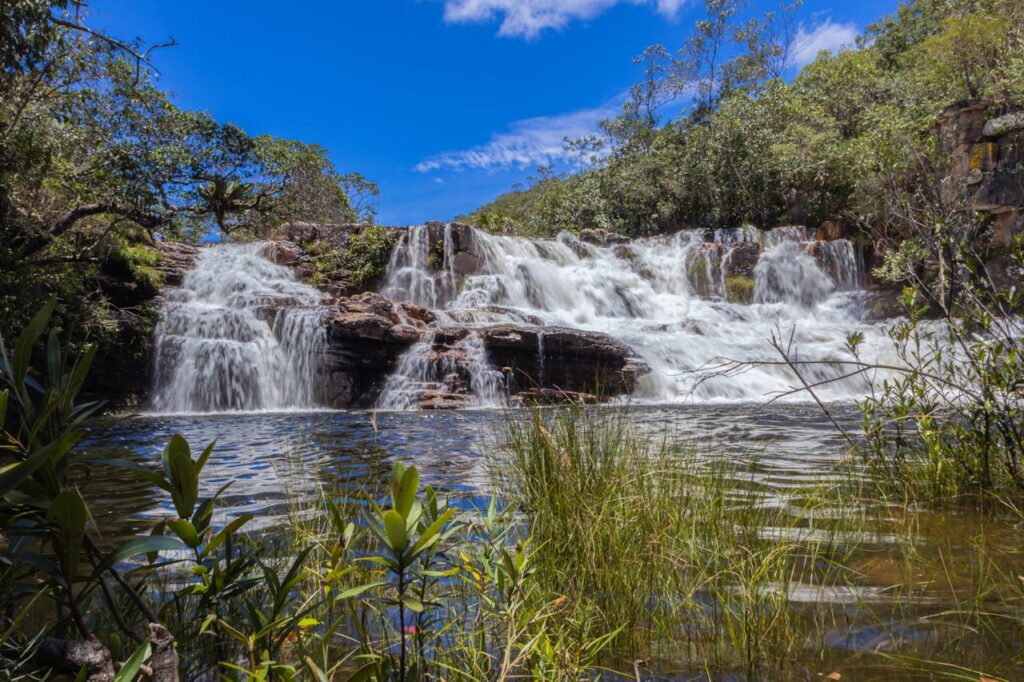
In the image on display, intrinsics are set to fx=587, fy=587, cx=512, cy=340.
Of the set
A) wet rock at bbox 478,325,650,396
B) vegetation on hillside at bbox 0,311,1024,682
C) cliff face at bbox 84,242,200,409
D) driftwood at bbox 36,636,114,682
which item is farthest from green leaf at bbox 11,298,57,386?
cliff face at bbox 84,242,200,409

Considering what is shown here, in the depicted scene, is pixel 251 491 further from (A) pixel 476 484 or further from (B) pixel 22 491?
(B) pixel 22 491

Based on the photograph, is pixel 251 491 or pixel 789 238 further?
pixel 789 238

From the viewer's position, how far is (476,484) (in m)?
4.68

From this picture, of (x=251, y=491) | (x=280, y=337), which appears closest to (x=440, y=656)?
(x=251, y=491)

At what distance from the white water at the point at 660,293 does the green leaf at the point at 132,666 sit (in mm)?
12206

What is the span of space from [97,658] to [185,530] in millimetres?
238

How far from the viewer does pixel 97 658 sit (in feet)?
3.37

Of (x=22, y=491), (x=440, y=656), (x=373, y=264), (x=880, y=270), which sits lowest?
(x=440, y=656)

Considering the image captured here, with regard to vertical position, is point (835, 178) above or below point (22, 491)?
above

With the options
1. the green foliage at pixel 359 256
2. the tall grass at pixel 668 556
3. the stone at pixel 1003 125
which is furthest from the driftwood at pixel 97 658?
the stone at pixel 1003 125

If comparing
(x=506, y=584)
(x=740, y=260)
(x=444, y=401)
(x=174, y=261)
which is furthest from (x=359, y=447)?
(x=740, y=260)

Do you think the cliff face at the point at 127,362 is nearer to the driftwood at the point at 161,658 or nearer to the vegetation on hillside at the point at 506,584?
the vegetation on hillside at the point at 506,584

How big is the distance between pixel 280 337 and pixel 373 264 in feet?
20.1

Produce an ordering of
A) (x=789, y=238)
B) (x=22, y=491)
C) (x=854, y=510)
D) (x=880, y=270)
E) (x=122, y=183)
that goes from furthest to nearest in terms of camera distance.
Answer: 1. (x=789, y=238)
2. (x=880, y=270)
3. (x=122, y=183)
4. (x=854, y=510)
5. (x=22, y=491)
